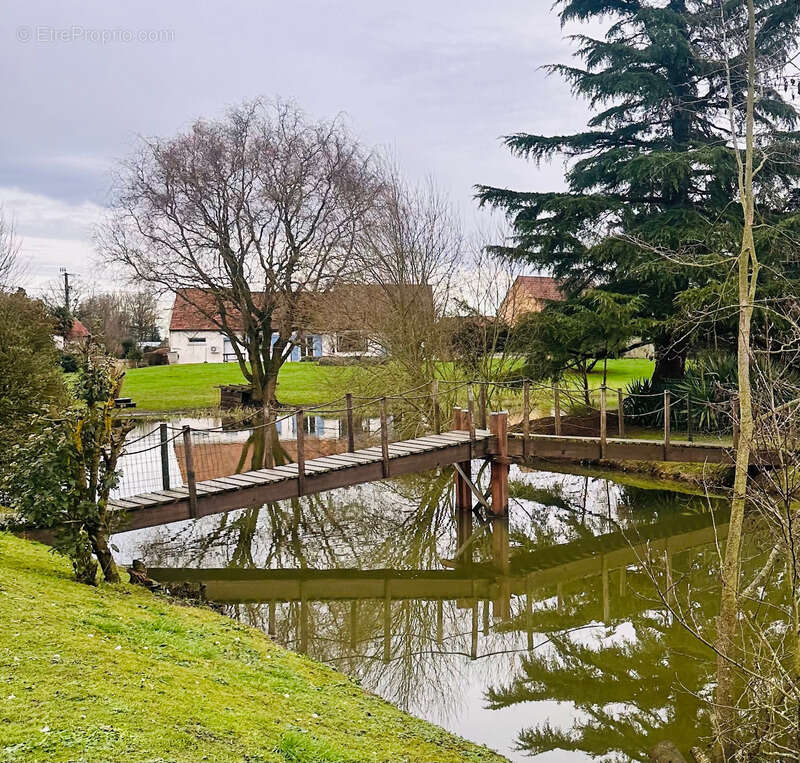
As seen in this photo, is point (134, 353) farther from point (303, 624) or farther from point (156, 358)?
point (303, 624)

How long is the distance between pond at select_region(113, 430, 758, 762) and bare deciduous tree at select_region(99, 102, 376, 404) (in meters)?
13.6

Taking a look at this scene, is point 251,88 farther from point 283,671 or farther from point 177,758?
point 177,758

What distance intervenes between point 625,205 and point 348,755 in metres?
16.8

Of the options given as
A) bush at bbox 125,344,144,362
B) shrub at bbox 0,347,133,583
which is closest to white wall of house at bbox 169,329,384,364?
bush at bbox 125,344,144,362

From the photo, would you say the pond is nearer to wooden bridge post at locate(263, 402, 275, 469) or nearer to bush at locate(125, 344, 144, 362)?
wooden bridge post at locate(263, 402, 275, 469)

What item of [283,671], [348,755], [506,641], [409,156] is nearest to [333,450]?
[409,156]

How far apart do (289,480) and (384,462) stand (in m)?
1.75

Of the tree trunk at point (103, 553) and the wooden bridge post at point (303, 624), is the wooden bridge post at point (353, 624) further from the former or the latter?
the tree trunk at point (103, 553)

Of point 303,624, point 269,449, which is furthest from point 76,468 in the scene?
point 269,449

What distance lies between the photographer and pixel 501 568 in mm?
10758

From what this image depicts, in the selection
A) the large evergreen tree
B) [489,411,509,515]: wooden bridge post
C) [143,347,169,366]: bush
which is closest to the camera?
[489,411,509,515]: wooden bridge post

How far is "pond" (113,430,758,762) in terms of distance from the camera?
22.0 ft

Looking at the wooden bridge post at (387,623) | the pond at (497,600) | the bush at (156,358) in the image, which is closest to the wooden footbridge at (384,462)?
the pond at (497,600)

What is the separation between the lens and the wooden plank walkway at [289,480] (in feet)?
31.2
